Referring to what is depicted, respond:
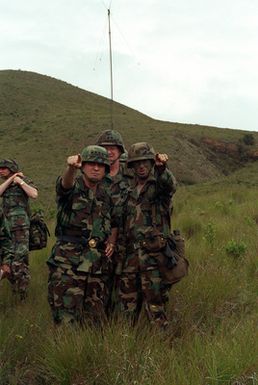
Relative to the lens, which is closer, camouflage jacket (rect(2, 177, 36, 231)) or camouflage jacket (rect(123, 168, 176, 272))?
camouflage jacket (rect(123, 168, 176, 272))

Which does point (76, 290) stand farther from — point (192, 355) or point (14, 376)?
point (192, 355)

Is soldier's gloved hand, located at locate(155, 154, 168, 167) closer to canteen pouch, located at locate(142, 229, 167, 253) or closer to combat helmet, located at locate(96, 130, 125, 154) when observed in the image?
canteen pouch, located at locate(142, 229, 167, 253)

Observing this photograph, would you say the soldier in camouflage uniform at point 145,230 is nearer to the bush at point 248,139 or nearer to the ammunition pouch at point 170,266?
the ammunition pouch at point 170,266

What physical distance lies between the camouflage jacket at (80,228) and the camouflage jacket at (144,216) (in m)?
0.23

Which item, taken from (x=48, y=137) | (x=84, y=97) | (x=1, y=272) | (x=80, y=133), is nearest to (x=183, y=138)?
(x=80, y=133)

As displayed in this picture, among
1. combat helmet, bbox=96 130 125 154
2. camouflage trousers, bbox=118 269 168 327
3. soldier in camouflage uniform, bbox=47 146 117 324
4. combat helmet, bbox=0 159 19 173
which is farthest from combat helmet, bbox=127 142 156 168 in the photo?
combat helmet, bbox=0 159 19 173

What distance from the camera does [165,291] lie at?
16.1ft

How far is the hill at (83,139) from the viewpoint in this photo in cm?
3541

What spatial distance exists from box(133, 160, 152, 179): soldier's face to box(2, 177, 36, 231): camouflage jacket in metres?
2.28

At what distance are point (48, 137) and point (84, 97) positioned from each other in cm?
2155

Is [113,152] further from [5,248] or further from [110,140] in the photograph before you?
[5,248]

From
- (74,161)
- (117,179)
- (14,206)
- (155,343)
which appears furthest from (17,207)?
(155,343)

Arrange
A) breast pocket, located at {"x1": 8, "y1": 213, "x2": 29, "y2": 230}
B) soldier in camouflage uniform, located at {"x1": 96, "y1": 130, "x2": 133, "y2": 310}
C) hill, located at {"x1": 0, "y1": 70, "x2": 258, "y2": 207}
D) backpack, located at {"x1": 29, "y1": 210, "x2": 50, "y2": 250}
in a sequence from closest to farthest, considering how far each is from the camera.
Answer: soldier in camouflage uniform, located at {"x1": 96, "y1": 130, "x2": 133, "y2": 310}
breast pocket, located at {"x1": 8, "y1": 213, "x2": 29, "y2": 230}
backpack, located at {"x1": 29, "y1": 210, "x2": 50, "y2": 250}
hill, located at {"x1": 0, "y1": 70, "x2": 258, "y2": 207}

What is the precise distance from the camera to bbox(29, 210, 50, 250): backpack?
697 centimetres
